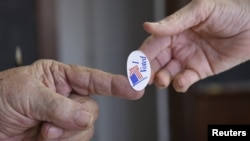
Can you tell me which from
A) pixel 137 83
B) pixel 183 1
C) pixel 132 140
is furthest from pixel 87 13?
pixel 137 83

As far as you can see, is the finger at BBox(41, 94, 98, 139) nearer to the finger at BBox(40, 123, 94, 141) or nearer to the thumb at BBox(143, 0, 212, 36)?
the finger at BBox(40, 123, 94, 141)

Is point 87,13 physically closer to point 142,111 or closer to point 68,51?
point 68,51

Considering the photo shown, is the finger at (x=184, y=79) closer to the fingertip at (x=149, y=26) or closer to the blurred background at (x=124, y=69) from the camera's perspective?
the fingertip at (x=149, y=26)

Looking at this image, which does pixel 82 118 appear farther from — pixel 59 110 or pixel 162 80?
pixel 162 80

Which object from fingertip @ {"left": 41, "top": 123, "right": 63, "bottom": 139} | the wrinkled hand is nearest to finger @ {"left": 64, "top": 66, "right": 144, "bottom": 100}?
the wrinkled hand

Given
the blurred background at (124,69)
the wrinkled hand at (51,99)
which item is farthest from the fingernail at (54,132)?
the blurred background at (124,69)

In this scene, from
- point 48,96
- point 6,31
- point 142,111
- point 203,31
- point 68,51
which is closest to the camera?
point 48,96
